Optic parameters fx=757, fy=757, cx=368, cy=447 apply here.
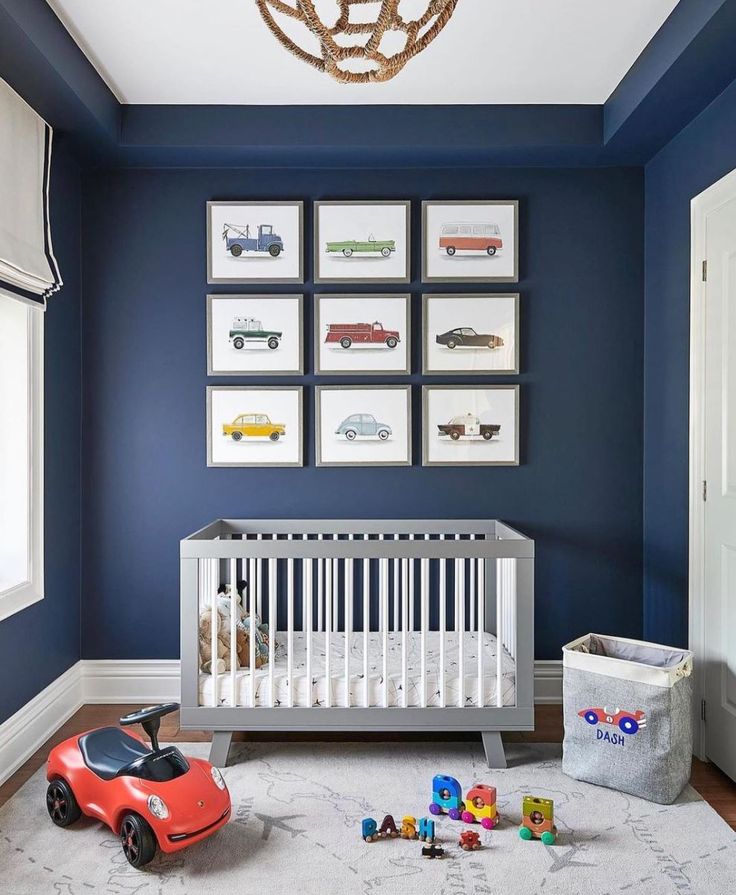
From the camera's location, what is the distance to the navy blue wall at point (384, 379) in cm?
333

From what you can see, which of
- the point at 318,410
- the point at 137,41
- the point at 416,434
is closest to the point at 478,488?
the point at 416,434

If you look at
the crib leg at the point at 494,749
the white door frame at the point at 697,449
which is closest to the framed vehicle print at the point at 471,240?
the white door frame at the point at 697,449

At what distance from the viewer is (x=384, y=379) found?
334 centimetres

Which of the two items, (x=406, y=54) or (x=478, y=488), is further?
(x=478, y=488)

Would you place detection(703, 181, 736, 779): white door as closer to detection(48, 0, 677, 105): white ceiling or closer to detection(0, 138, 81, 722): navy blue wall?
detection(48, 0, 677, 105): white ceiling

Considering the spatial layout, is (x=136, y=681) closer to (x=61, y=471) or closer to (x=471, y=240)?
(x=61, y=471)

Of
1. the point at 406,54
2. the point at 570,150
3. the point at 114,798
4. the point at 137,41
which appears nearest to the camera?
the point at 406,54

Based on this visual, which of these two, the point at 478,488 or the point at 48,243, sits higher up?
the point at 48,243

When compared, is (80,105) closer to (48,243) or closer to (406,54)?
(48,243)

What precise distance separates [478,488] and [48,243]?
2005 mm

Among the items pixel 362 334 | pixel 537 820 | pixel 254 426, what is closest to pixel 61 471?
pixel 254 426

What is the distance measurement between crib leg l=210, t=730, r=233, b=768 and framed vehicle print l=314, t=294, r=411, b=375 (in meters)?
1.52

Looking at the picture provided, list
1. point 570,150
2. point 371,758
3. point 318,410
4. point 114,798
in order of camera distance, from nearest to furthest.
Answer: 1. point 114,798
2. point 371,758
3. point 570,150
4. point 318,410

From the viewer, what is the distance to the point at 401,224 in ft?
10.8
